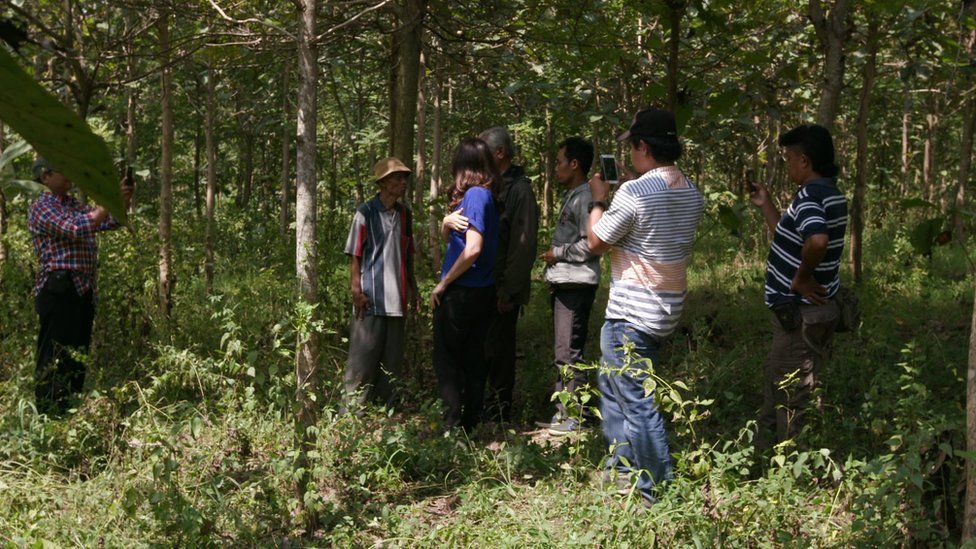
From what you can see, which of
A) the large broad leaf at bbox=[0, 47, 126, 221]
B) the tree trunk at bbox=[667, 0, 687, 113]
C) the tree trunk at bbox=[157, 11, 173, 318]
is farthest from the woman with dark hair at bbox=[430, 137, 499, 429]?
the large broad leaf at bbox=[0, 47, 126, 221]

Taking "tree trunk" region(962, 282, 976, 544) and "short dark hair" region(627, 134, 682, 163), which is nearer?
"tree trunk" region(962, 282, 976, 544)

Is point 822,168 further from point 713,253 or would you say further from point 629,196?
point 713,253

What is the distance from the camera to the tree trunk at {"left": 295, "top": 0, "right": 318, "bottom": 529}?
12.7 feet

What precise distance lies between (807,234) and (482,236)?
1.77m

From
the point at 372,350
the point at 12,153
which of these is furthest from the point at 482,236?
the point at 12,153

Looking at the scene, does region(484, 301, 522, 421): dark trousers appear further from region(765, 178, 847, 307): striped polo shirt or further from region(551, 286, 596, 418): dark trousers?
region(765, 178, 847, 307): striped polo shirt

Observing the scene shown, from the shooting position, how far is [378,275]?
5.32 meters

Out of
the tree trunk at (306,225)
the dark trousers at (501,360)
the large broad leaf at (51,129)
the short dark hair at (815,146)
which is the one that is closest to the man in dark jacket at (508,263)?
the dark trousers at (501,360)

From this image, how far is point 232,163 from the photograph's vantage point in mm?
19547

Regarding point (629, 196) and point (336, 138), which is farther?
point (336, 138)

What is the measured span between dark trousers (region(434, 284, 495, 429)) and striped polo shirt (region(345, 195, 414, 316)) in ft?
0.91

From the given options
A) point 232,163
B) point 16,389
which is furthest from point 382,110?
point 16,389

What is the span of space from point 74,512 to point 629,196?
9.31 feet

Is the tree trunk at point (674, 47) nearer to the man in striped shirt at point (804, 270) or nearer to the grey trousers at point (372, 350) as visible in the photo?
the man in striped shirt at point (804, 270)
